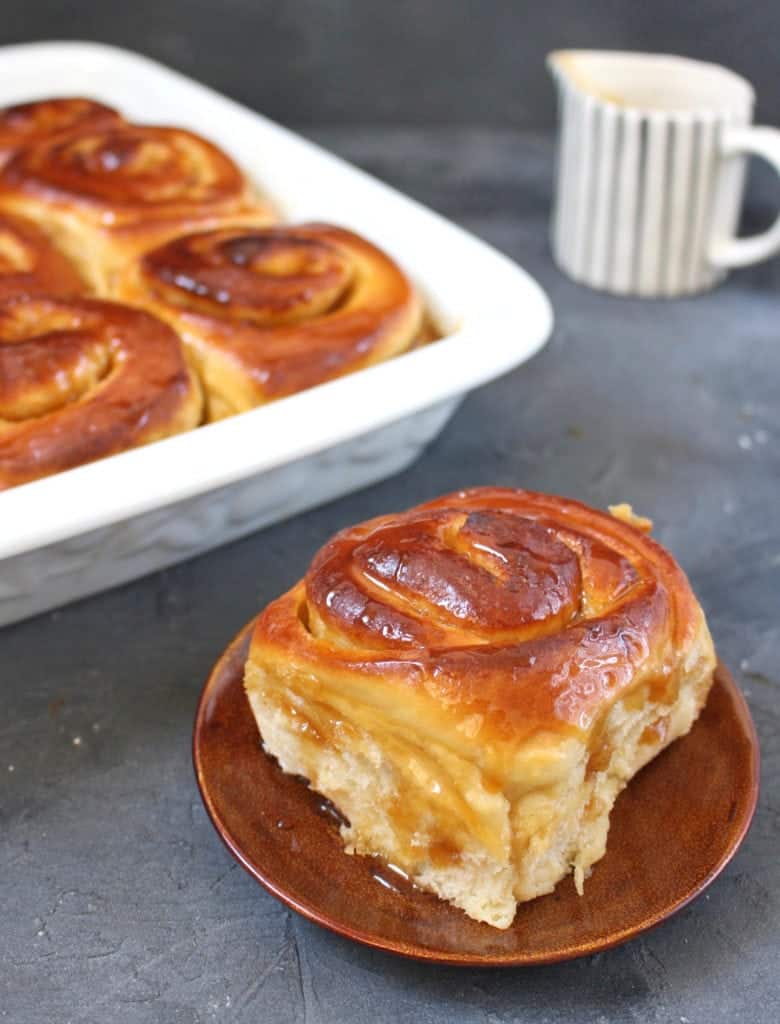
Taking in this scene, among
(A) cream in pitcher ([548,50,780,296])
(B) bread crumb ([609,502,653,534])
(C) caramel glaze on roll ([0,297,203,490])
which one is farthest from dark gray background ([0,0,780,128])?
(B) bread crumb ([609,502,653,534])

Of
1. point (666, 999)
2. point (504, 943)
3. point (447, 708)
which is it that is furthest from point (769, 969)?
point (447, 708)

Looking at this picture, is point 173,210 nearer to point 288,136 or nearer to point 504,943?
point 288,136

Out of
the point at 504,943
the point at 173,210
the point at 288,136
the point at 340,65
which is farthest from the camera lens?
the point at 340,65

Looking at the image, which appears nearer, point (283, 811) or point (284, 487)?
point (283, 811)

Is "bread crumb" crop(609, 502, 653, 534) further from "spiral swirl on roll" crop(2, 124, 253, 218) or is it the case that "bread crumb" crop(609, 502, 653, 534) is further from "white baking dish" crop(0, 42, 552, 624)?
"spiral swirl on roll" crop(2, 124, 253, 218)

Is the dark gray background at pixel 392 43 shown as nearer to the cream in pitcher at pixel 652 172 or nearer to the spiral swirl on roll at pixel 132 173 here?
the cream in pitcher at pixel 652 172

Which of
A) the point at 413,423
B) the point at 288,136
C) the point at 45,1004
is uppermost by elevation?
the point at 288,136

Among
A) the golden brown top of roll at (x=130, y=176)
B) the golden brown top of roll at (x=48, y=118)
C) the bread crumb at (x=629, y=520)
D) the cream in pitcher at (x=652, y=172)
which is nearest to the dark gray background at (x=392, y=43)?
the cream in pitcher at (x=652, y=172)

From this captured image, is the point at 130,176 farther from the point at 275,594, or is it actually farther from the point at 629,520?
the point at 629,520
